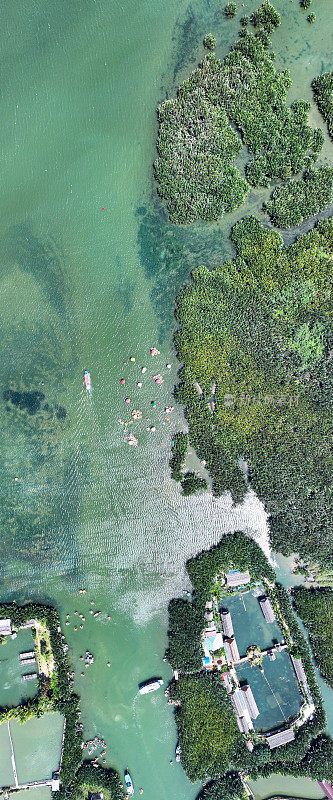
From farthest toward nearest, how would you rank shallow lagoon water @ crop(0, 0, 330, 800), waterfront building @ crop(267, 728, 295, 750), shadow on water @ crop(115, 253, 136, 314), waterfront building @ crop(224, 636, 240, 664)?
shadow on water @ crop(115, 253, 136, 314) < shallow lagoon water @ crop(0, 0, 330, 800) < waterfront building @ crop(224, 636, 240, 664) < waterfront building @ crop(267, 728, 295, 750)

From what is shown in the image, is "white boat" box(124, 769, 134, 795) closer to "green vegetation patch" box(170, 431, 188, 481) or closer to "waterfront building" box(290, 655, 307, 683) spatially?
"waterfront building" box(290, 655, 307, 683)

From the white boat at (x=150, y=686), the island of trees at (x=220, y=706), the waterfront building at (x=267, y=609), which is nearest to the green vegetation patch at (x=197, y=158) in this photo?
the island of trees at (x=220, y=706)

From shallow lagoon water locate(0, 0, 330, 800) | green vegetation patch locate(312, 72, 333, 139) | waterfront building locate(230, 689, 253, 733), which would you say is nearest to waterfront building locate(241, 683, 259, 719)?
waterfront building locate(230, 689, 253, 733)

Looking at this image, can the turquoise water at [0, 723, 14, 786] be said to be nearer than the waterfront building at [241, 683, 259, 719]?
No

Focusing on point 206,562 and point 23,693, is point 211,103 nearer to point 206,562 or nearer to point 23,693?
point 206,562

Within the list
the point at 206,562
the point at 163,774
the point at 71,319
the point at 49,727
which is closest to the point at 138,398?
the point at 71,319
